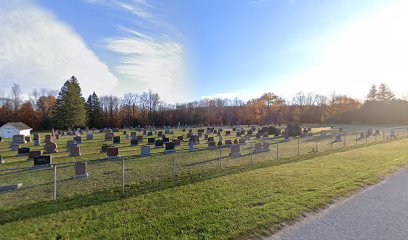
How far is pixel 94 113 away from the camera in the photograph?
79.7m

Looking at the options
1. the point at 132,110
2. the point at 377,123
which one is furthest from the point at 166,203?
the point at 132,110

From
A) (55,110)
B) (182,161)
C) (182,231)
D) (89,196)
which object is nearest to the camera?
(182,231)

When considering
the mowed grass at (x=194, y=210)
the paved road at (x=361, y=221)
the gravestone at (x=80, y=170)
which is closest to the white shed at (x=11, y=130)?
the gravestone at (x=80, y=170)

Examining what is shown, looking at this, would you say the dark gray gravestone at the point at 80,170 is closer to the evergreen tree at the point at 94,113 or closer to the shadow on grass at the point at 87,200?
the shadow on grass at the point at 87,200

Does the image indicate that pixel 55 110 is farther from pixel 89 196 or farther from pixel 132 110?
pixel 89 196

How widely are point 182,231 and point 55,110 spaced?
69.0 m

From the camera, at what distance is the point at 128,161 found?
1559cm

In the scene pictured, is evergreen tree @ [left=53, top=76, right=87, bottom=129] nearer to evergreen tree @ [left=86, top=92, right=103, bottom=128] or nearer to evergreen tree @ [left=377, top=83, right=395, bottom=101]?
evergreen tree @ [left=86, top=92, right=103, bottom=128]

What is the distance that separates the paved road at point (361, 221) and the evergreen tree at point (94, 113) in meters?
81.8

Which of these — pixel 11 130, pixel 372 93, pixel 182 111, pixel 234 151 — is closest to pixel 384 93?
pixel 372 93

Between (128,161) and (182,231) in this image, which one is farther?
(128,161)

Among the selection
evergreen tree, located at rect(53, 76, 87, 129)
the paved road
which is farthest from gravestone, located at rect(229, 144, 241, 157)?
evergreen tree, located at rect(53, 76, 87, 129)

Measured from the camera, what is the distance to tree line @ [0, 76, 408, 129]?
64.9m

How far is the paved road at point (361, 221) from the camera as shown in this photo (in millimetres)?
4973
